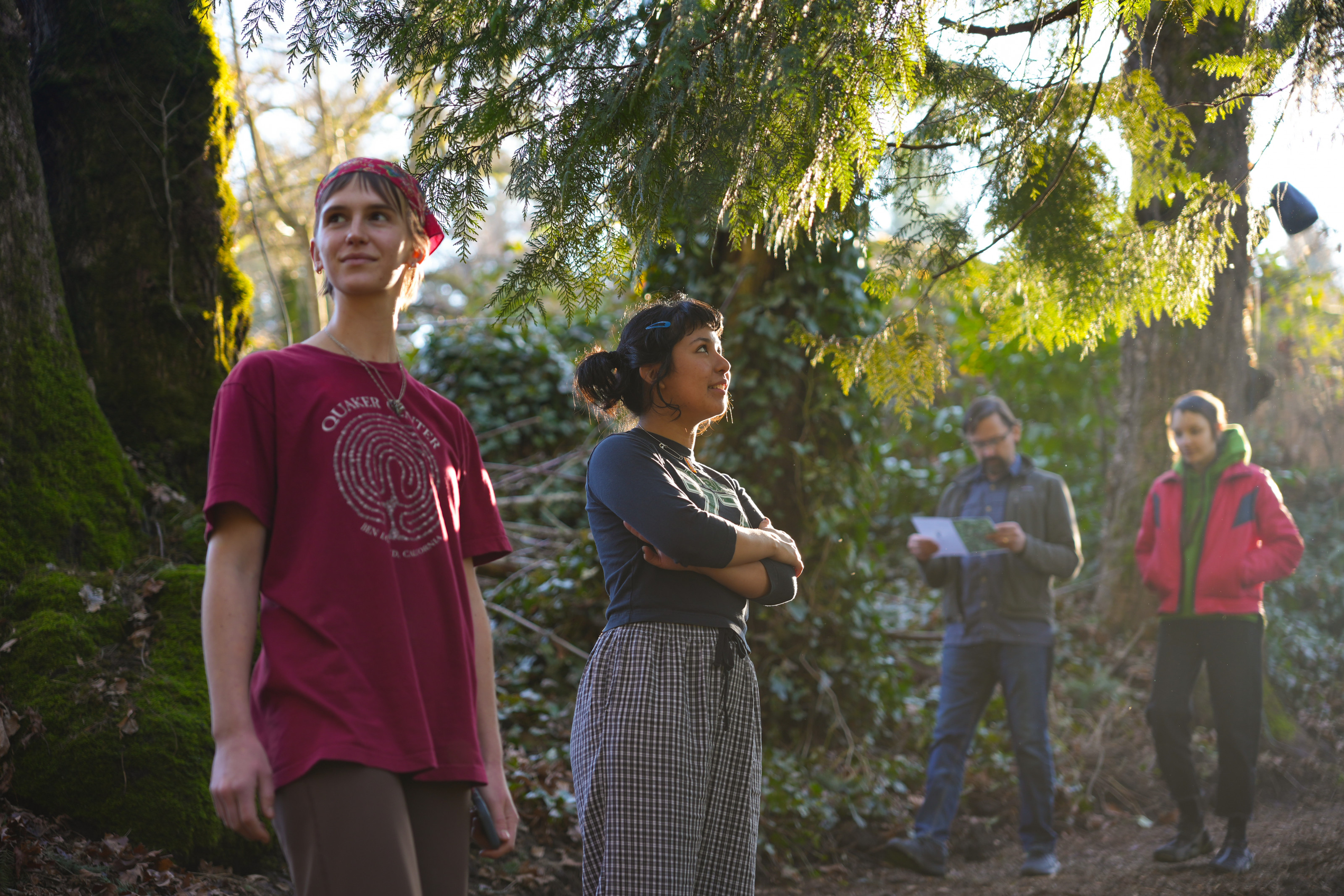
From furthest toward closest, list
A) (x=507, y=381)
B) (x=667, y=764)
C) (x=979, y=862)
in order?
(x=507, y=381) < (x=979, y=862) < (x=667, y=764)

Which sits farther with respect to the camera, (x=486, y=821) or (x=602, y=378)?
(x=602, y=378)

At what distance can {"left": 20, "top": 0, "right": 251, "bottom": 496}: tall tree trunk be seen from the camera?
166 inches

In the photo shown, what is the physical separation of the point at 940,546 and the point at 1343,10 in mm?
2926

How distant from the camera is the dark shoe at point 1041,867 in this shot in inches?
182

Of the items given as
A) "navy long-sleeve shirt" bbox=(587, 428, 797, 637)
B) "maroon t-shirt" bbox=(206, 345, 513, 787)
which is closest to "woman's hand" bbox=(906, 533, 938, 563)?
"navy long-sleeve shirt" bbox=(587, 428, 797, 637)

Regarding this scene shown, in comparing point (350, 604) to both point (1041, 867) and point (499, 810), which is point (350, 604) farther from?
point (1041, 867)

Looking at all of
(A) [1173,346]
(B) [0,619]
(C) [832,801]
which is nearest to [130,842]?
(B) [0,619]

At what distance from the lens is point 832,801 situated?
532 centimetres

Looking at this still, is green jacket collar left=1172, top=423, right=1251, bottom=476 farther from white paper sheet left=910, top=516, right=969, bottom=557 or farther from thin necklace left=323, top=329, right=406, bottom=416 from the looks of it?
thin necklace left=323, top=329, right=406, bottom=416

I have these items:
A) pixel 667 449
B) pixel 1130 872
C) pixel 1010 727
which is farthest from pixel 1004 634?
pixel 667 449

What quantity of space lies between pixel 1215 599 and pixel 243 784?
4685mm

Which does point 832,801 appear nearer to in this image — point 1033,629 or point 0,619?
point 1033,629

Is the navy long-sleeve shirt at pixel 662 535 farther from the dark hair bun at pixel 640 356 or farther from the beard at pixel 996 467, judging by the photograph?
the beard at pixel 996 467

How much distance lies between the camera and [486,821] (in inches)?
72.4
